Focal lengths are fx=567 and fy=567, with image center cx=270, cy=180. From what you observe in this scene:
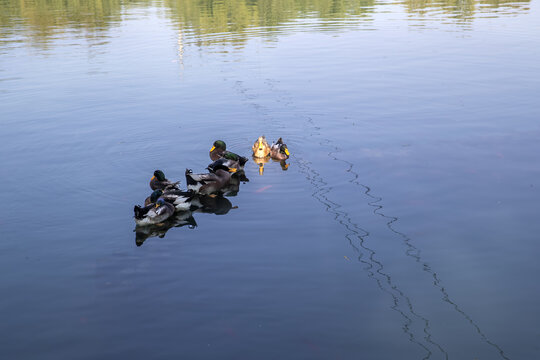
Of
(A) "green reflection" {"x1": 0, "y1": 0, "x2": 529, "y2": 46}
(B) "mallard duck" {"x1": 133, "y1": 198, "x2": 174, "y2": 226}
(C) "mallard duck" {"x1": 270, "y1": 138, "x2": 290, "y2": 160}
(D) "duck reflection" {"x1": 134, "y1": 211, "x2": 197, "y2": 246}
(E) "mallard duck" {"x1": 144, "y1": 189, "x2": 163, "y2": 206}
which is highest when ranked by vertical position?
(A) "green reflection" {"x1": 0, "y1": 0, "x2": 529, "y2": 46}

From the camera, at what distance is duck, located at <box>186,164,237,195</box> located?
16.2 meters

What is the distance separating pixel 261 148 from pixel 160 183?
3.93 m

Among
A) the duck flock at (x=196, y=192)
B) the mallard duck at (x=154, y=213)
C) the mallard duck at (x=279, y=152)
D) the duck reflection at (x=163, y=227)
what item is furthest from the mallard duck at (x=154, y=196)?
the mallard duck at (x=279, y=152)

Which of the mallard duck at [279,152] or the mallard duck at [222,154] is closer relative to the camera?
the mallard duck at [222,154]

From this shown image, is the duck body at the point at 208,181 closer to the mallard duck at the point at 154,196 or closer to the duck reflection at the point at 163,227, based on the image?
the duck reflection at the point at 163,227

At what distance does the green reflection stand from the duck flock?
94.3 feet

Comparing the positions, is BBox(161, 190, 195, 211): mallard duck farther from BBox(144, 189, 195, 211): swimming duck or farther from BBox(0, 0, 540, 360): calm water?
BBox(0, 0, 540, 360): calm water

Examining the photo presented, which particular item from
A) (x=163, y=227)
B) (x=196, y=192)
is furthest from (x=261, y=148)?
(x=163, y=227)

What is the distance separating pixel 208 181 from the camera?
53.8ft

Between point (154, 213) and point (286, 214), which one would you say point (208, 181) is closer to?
point (154, 213)

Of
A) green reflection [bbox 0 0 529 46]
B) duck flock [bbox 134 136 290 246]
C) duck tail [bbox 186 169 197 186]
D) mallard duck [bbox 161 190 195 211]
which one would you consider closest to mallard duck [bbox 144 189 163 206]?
duck flock [bbox 134 136 290 246]

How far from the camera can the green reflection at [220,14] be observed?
173 ft

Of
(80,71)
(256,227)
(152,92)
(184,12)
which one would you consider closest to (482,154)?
(256,227)

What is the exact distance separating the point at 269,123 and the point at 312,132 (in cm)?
210
